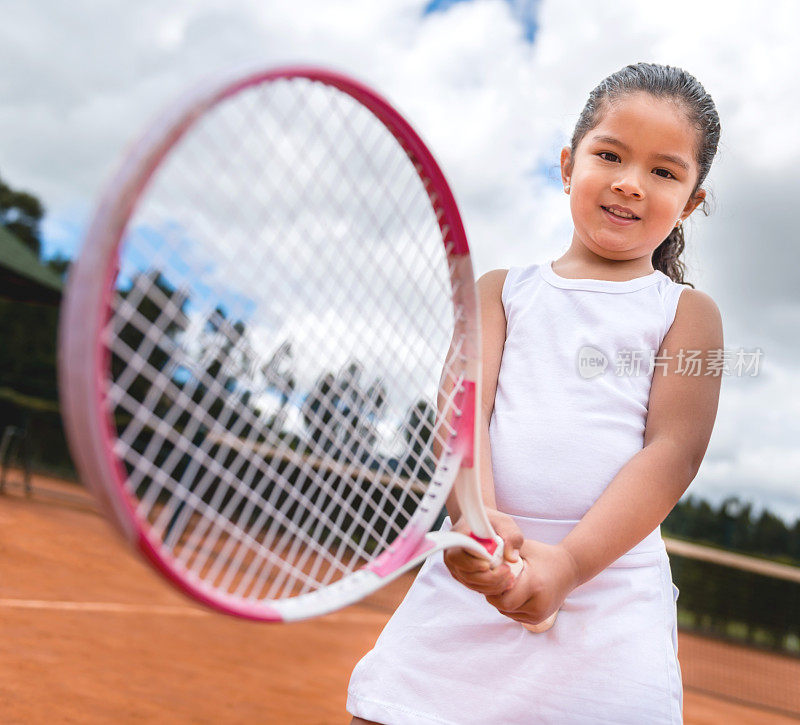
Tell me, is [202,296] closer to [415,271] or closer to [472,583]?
[415,271]

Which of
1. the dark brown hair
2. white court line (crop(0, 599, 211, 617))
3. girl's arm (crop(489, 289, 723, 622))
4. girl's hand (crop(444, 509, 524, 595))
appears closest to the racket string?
girl's hand (crop(444, 509, 524, 595))

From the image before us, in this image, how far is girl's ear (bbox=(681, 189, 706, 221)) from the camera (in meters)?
1.43

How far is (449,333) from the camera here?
134cm

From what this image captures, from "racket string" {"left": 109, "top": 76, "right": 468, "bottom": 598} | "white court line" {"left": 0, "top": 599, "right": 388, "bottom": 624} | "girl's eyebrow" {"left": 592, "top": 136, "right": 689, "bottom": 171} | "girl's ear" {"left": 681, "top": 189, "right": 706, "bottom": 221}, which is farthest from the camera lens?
"white court line" {"left": 0, "top": 599, "right": 388, "bottom": 624}

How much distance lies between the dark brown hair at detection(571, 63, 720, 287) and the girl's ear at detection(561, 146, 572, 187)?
0.06 feet

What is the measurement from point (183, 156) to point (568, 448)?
2.31 feet

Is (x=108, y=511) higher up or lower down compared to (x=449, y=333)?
lower down

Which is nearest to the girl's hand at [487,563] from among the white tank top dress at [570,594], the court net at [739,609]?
the white tank top dress at [570,594]

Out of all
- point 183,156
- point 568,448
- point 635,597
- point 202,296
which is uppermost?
point 183,156

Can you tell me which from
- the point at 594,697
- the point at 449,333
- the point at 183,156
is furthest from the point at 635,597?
the point at 183,156

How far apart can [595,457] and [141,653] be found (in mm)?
3425

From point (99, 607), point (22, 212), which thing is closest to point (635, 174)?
point (99, 607)

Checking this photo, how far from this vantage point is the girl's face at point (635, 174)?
1.31 m

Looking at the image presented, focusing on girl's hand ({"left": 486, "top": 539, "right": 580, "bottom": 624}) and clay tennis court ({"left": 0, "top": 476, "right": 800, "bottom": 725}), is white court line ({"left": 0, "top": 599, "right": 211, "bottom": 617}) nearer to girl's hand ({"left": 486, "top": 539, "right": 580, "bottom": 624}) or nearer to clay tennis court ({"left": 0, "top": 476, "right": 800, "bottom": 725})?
clay tennis court ({"left": 0, "top": 476, "right": 800, "bottom": 725})
